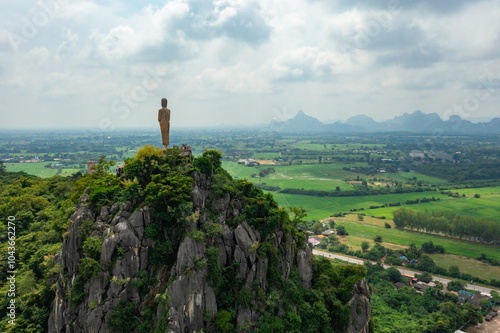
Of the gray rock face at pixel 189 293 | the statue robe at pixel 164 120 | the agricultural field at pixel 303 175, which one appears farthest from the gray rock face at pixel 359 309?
the agricultural field at pixel 303 175

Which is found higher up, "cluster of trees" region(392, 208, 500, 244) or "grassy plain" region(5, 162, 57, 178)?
"grassy plain" region(5, 162, 57, 178)

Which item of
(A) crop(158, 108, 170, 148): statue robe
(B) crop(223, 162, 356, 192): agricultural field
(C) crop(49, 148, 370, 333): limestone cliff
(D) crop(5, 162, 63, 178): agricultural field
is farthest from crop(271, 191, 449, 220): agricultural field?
(D) crop(5, 162, 63, 178): agricultural field

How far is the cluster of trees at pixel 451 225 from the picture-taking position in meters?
78.5

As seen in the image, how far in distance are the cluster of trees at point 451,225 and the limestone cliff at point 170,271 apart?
76.9 meters

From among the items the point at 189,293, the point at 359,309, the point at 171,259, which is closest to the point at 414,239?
the point at 359,309

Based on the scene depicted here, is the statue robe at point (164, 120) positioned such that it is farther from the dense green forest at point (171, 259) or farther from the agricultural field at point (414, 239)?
the agricultural field at point (414, 239)

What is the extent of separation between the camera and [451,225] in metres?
81.8

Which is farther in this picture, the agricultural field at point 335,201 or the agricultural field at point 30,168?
the agricultural field at point 30,168

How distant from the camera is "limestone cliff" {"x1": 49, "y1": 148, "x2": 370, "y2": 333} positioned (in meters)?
18.5

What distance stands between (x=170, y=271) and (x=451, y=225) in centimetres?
8989

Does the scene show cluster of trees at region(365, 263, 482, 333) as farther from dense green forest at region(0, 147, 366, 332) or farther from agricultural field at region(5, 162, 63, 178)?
agricultural field at region(5, 162, 63, 178)

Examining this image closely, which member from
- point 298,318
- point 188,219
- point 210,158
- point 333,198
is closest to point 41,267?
point 188,219

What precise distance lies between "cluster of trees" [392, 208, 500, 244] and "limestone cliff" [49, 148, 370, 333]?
252 ft

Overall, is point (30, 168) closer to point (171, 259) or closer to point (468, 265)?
point (171, 259)
